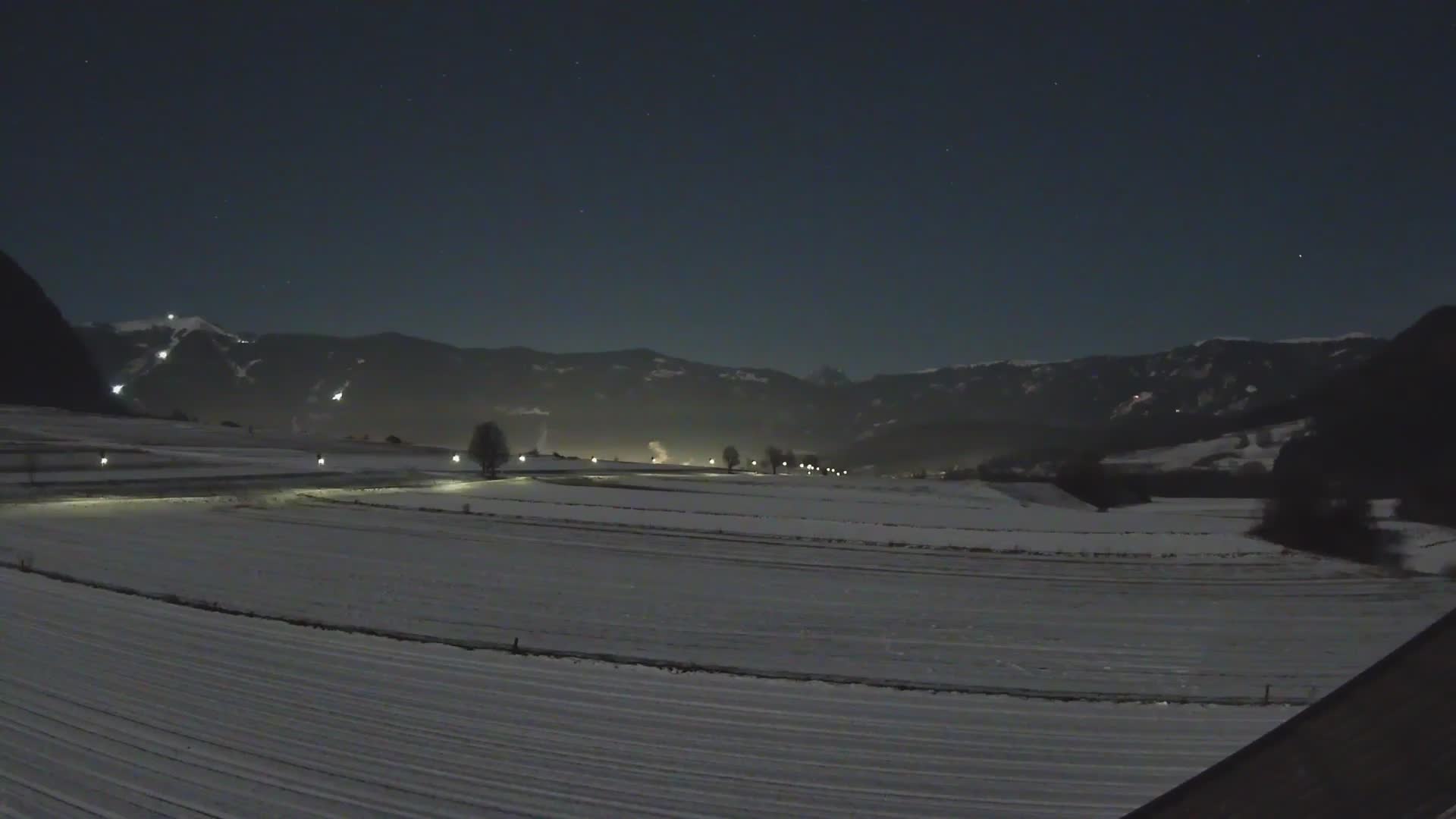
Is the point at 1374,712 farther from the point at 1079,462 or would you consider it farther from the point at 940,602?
the point at 1079,462

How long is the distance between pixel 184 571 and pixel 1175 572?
34.7m

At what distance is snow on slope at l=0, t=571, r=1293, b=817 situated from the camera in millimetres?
11195

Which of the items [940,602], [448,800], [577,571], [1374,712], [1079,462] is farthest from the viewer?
[1079,462]

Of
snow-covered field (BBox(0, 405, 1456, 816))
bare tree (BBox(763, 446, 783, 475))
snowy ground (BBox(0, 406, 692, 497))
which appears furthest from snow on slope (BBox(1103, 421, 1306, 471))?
snow-covered field (BBox(0, 405, 1456, 816))

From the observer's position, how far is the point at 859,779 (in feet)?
39.9

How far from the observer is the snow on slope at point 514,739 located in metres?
11.2

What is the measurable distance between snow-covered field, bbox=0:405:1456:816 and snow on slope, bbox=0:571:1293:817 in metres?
0.07

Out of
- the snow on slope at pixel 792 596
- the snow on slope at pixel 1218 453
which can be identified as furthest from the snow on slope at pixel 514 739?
the snow on slope at pixel 1218 453

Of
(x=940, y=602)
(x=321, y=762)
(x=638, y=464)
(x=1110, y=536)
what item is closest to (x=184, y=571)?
(x=321, y=762)

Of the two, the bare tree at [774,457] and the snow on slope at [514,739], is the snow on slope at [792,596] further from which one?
the bare tree at [774,457]

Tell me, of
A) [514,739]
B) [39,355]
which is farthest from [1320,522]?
[39,355]

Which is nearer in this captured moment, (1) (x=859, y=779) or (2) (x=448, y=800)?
(2) (x=448, y=800)

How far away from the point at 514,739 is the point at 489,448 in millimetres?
68709

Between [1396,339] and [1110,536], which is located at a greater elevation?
[1396,339]
